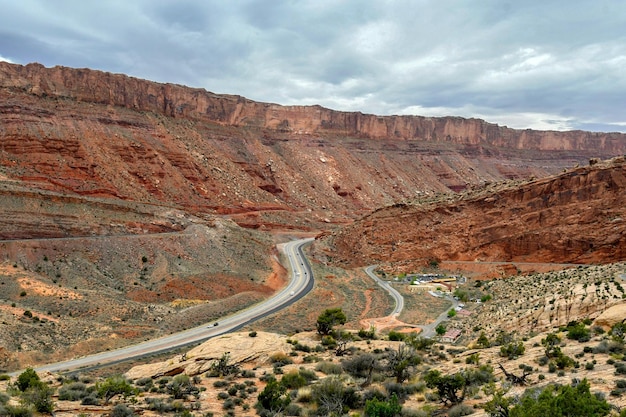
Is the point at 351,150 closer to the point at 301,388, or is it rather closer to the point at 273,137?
the point at 273,137

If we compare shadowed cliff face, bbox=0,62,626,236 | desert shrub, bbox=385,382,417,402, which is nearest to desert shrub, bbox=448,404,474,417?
desert shrub, bbox=385,382,417,402

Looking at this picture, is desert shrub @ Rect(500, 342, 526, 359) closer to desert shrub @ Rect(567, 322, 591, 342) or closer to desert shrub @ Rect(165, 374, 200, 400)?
desert shrub @ Rect(567, 322, 591, 342)

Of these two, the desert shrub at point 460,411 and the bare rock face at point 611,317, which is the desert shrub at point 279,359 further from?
the bare rock face at point 611,317

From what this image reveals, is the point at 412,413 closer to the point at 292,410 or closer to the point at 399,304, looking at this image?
the point at 292,410

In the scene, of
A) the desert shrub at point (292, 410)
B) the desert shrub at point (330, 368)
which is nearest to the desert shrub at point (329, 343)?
the desert shrub at point (330, 368)

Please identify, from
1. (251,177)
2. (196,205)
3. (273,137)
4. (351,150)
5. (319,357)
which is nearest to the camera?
(319,357)

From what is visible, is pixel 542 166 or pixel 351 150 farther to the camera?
pixel 542 166

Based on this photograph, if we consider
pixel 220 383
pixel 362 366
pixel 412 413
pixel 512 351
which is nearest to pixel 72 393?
pixel 220 383

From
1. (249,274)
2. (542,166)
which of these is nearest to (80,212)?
(249,274)
